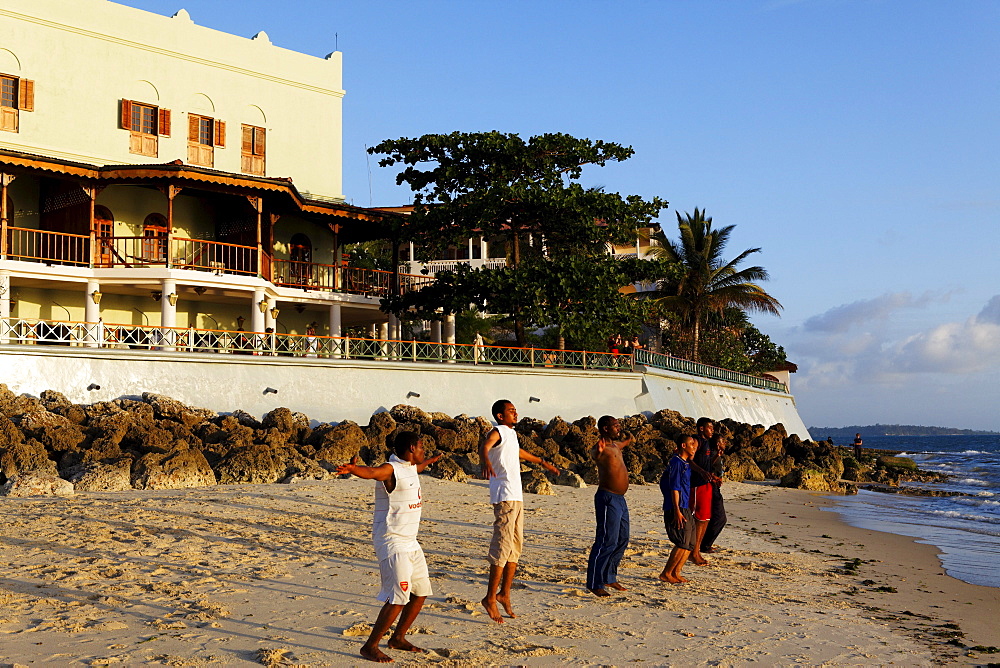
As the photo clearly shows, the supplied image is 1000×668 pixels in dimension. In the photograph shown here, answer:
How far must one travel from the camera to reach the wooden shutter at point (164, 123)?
29.6 meters

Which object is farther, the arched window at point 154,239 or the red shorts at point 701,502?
the arched window at point 154,239

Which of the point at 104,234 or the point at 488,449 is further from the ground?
the point at 104,234

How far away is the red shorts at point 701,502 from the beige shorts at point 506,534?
2840mm

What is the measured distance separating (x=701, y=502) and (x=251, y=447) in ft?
31.1

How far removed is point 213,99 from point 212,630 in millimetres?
27000

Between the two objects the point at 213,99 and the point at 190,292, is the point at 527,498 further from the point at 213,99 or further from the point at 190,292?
the point at 213,99

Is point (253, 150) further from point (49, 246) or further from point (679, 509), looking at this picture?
point (679, 509)

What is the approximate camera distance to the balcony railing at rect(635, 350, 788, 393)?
30.9 m

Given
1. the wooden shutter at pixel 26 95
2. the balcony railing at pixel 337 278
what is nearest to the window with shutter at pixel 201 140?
the balcony railing at pixel 337 278

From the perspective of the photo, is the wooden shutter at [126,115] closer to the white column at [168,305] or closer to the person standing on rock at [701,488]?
the white column at [168,305]

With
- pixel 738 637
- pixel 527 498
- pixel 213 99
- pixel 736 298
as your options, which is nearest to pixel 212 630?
pixel 738 637

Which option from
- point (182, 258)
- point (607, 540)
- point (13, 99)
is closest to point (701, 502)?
point (607, 540)

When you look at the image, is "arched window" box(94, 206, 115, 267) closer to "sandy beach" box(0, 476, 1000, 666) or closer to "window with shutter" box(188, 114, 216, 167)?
"window with shutter" box(188, 114, 216, 167)

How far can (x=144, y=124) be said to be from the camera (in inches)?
1156
